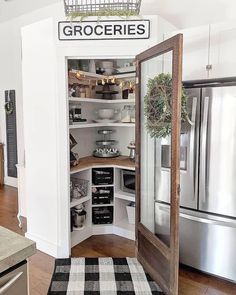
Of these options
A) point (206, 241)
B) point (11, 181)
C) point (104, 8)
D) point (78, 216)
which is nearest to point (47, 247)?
point (78, 216)

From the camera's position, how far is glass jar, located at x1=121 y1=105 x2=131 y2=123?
367 cm

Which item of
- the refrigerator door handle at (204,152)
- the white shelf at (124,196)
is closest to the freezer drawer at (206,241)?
the refrigerator door handle at (204,152)

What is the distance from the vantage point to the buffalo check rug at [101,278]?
7.89ft

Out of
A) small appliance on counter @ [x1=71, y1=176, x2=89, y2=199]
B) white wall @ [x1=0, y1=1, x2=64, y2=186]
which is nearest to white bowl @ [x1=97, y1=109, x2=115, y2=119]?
small appliance on counter @ [x1=71, y1=176, x2=89, y2=199]

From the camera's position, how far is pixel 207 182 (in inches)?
100

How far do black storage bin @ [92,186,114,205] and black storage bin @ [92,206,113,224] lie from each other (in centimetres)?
11

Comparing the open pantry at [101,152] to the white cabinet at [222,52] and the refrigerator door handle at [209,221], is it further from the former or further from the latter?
the white cabinet at [222,52]

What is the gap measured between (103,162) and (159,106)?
137 cm

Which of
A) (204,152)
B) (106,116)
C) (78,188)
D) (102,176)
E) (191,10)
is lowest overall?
(78,188)

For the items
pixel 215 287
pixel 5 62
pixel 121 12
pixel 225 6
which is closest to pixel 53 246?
pixel 215 287

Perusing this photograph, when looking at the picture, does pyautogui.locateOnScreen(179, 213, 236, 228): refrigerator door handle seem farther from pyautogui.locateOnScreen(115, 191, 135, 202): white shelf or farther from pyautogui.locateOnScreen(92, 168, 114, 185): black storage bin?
pyautogui.locateOnScreen(92, 168, 114, 185): black storage bin

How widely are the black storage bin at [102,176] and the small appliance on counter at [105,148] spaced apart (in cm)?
34

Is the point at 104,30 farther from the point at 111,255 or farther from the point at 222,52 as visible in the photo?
the point at 111,255

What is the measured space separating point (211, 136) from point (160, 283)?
1.38 metres
